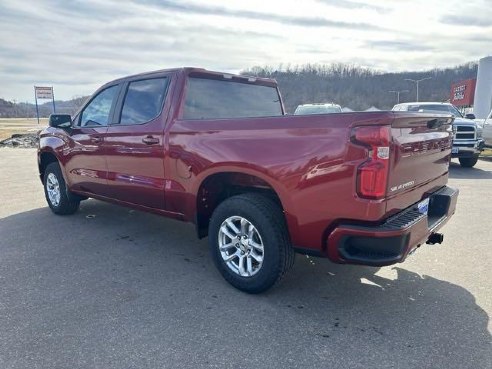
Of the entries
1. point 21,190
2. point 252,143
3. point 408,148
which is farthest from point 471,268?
point 21,190

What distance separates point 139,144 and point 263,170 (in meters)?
1.70

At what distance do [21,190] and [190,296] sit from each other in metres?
6.42

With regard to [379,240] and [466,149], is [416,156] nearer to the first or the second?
[379,240]

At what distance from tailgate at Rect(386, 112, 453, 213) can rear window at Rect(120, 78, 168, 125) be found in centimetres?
240

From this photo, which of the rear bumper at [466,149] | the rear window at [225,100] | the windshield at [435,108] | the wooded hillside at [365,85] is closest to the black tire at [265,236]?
the rear window at [225,100]

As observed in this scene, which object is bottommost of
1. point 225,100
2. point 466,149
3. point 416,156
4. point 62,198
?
point 62,198

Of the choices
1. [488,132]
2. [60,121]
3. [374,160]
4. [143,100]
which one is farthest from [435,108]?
[374,160]

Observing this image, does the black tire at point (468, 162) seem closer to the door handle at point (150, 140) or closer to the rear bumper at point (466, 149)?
the rear bumper at point (466, 149)

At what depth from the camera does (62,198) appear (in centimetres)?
592

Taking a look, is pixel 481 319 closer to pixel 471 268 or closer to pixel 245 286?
pixel 471 268

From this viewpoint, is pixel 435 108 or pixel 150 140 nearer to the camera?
pixel 150 140

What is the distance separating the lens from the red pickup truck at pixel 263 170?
2.70 meters

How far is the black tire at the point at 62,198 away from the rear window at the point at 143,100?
194 centimetres

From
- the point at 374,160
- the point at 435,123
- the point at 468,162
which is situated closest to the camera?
the point at 374,160
